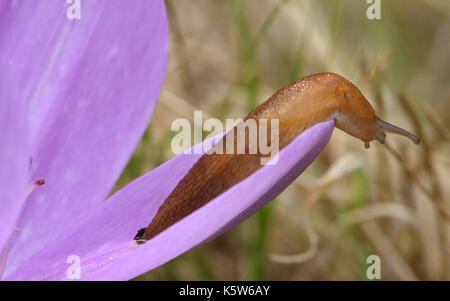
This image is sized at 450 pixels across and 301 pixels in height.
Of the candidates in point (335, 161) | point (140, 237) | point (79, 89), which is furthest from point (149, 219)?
point (335, 161)

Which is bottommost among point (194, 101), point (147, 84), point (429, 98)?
point (147, 84)

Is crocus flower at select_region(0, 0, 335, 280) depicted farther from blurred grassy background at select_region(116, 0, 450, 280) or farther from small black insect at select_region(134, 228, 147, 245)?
blurred grassy background at select_region(116, 0, 450, 280)

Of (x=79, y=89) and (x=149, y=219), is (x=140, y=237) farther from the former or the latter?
(x=79, y=89)

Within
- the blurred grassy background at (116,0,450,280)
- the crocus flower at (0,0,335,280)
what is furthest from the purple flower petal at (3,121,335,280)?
the blurred grassy background at (116,0,450,280)

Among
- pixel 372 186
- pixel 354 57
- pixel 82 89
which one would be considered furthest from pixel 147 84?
pixel 354 57

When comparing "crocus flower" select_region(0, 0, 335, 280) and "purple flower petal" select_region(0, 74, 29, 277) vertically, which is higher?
"crocus flower" select_region(0, 0, 335, 280)
